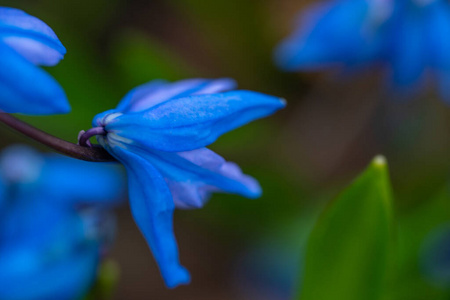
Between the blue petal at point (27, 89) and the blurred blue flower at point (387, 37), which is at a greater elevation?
the blurred blue flower at point (387, 37)

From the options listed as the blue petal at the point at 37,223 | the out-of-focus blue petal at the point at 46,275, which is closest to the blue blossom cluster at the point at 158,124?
the out-of-focus blue petal at the point at 46,275

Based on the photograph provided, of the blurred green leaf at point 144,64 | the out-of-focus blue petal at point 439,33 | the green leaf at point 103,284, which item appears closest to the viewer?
the green leaf at point 103,284

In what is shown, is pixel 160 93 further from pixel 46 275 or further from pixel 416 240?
pixel 416 240

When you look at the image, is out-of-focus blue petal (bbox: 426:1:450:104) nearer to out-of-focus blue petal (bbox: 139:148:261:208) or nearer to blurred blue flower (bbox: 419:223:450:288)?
blurred blue flower (bbox: 419:223:450:288)

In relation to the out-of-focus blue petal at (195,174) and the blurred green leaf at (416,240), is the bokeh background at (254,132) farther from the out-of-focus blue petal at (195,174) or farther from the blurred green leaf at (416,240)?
the out-of-focus blue petal at (195,174)

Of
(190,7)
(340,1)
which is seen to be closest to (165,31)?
(190,7)

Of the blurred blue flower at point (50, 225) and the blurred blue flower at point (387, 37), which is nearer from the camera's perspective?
the blurred blue flower at point (50, 225)

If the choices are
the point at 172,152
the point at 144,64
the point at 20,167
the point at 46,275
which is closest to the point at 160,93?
the point at 172,152
